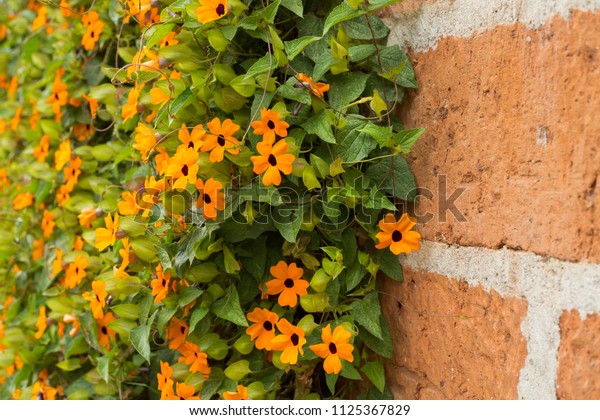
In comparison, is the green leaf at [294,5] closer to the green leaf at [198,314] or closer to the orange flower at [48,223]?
the green leaf at [198,314]

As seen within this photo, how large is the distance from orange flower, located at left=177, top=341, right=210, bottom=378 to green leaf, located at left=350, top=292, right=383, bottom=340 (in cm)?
23

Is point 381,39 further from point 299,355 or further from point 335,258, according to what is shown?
point 299,355

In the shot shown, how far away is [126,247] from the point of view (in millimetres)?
979

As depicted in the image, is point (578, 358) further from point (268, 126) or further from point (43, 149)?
point (43, 149)

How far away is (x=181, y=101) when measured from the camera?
3.00ft

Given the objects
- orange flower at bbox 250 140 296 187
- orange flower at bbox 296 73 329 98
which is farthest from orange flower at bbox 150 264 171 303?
orange flower at bbox 296 73 329 98

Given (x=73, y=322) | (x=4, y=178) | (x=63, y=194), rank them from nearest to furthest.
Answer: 1. (x=73, y=322)
2. (x=63, y=194)
3. (x=4, y=178)

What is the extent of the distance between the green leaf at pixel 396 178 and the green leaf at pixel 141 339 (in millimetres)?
415

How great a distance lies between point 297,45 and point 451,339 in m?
0.42

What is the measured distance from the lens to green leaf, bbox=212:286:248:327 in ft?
2.97

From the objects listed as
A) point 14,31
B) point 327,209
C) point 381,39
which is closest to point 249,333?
point 327,209

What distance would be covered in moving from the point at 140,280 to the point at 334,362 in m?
0.36

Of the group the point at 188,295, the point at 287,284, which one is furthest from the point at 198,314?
the point at 287,284

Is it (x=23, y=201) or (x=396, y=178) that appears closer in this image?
(x=396, y=178)
